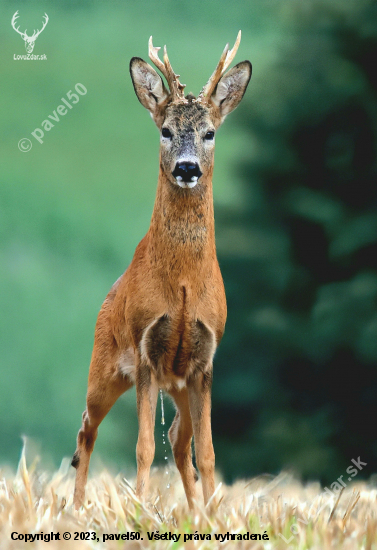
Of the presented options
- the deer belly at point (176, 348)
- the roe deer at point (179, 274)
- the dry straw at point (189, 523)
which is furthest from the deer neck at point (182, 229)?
the dry straw at point (189, 523)

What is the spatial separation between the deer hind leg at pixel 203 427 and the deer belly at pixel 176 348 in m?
0.08

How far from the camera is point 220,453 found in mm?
8078

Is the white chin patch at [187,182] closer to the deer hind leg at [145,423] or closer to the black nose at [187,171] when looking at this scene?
the black nose at [187,171]

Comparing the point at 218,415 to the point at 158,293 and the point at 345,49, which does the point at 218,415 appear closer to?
the point at 158,293

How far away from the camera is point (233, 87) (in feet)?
18.0

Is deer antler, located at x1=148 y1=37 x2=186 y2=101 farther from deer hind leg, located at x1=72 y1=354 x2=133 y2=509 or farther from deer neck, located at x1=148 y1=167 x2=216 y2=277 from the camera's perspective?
deer hind leg, located at x1=72 y1=354 x2=133 y2=509

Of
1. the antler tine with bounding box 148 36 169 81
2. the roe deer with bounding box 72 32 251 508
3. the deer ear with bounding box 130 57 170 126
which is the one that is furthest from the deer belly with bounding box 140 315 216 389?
the antler tine with bounding box 148 36 169 81

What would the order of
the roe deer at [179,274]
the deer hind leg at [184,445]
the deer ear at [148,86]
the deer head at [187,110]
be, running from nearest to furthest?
the deer head at [187,110] < the roe deer at [179,274] < the deer ear at [148,86] < the deer hind leg at [184,445]

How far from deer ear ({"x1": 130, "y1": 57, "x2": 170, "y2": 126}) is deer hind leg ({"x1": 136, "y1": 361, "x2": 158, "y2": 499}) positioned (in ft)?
5.69

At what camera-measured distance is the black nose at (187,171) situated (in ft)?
15.9

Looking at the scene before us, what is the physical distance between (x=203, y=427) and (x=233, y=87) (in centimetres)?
232

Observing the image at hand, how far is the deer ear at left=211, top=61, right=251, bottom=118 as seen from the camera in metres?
5.43

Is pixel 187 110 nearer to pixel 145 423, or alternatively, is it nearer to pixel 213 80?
pixel 213 80

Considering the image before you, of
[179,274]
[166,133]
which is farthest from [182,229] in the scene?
[166,133]
